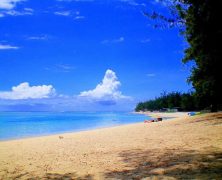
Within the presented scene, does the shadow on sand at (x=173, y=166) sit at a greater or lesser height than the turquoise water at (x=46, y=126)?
lesser

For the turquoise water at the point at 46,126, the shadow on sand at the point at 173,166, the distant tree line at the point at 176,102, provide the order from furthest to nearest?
the distant tree line at the point at 176,102 < the turquoise water at the point at 46,126 < the shadow on sand at the point at 173,166

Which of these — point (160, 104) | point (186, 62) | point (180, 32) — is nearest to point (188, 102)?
point (160, 104)

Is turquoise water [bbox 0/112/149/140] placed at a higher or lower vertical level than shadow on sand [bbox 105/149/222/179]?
higher

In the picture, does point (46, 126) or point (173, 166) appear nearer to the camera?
point (173, 166)

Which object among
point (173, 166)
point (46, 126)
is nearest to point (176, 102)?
point (46, 126)

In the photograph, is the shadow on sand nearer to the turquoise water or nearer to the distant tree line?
the turquoise water

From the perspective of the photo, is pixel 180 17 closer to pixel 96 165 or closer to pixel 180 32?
pixel 180 32

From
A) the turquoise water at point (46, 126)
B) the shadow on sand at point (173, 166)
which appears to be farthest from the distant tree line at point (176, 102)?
the shadow on sand at point (173, 166)

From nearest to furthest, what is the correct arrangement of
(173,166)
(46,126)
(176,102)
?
(173,166), (46,126), (176,102)

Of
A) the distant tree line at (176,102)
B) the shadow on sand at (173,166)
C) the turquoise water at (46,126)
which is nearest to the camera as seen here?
the shadow on sand at (173,166)

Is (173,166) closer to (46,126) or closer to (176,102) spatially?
(46,126)

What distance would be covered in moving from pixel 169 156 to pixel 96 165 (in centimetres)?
275

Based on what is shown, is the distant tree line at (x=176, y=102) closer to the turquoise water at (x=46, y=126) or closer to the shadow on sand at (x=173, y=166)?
the turquoise water at (x=46, y=126)

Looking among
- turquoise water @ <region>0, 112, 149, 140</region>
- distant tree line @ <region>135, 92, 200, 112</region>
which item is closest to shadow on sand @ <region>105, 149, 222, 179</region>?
turquoise water @ <region>0, 112, 149, 140</region>
